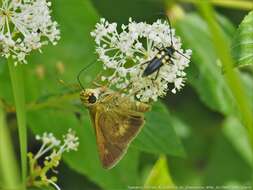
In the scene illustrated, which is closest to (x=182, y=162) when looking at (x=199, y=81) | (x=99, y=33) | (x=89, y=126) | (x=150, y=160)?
(x=150, y=160)

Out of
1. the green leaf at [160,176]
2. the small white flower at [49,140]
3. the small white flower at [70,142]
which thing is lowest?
the green leaf at [160,176]

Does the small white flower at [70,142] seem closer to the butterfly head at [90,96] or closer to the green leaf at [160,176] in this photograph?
the butterfly head at [90,96]

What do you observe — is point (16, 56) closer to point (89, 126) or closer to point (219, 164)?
point (89, 126)

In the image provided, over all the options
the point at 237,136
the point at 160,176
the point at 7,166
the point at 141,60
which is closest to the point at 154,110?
the point at 160,176

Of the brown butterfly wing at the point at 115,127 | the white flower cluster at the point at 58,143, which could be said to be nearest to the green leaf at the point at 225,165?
the white flower cluster at the point at 58,143

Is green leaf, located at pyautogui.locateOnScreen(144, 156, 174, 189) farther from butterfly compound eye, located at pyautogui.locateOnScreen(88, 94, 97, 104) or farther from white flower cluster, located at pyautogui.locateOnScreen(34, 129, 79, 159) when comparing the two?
butterfly compound eye, located at pyautogui.locateOnScreen(88, 94, 97, 104)

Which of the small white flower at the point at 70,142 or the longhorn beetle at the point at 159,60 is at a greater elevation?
the longhorn beetle at the point at 159,60
